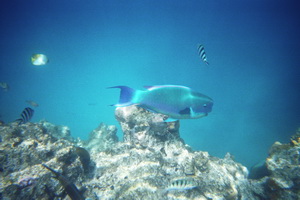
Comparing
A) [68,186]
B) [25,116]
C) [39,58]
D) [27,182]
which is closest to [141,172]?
[68,186]

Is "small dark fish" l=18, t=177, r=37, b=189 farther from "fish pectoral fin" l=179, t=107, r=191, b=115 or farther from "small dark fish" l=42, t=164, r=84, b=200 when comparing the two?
"fish pectoral fin" l=179, t=107, r=191, b=115

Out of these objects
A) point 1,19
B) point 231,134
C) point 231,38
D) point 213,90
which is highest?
point 231,38

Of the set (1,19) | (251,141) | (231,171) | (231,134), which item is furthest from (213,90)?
(1,19)

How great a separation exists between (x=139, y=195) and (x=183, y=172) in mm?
1174

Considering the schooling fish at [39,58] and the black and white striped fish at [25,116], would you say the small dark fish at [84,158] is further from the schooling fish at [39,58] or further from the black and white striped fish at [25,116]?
the schooling fish at [39,58]

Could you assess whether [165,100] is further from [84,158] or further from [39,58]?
[39,58]

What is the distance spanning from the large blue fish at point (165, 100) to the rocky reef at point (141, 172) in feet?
5.02

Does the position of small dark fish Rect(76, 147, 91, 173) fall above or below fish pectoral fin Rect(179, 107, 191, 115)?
below

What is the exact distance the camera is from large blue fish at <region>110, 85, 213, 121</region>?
1697mm

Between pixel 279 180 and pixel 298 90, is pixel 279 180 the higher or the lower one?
the lower one

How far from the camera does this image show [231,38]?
1134 inches

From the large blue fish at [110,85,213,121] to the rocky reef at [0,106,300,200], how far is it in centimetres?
153

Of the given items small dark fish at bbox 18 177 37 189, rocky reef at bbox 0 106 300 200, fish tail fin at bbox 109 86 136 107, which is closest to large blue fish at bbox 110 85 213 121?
fish tail fin at bbox 109 86 136 107

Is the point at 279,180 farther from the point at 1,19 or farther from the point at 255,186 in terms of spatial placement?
the point at 1,19
